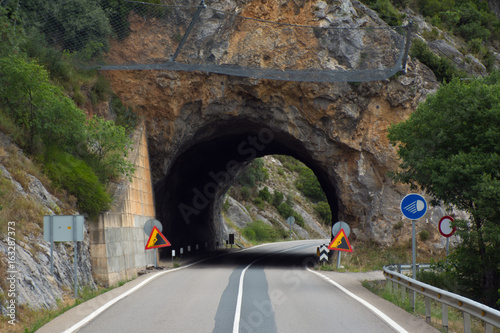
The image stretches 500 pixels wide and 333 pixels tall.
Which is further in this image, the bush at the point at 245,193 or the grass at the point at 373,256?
the bush at the point at 245,193

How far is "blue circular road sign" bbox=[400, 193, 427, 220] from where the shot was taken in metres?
11.0

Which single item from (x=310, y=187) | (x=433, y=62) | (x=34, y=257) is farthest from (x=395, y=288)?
(x=310, y=187)

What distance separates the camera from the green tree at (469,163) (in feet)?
46.4

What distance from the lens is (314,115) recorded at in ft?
84.2

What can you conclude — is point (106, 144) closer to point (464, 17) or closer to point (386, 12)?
point (386, 12)

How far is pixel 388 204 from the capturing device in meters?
25.4

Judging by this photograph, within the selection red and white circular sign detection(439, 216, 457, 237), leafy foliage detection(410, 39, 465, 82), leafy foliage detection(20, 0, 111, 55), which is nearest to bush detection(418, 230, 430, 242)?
leafy foliage detection(410, 39, 465, 82)

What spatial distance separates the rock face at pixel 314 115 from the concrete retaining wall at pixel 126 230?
81.2 inches

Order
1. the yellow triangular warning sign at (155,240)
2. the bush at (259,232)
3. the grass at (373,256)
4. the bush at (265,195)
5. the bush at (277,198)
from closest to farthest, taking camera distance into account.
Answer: the yellow triangular warning sign at (155,240)
the grass at (373,256)
the bush at (259,232)
the bush at (265,195)
the bush at (277,198)

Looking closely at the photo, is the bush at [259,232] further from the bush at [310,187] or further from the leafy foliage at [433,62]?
the leafy foliage at [433,62]

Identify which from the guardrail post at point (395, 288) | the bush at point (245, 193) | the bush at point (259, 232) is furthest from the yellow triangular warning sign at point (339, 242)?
the bush at point (245, 193)

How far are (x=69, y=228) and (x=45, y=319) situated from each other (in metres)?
2.65

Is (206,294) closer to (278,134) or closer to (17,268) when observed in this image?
(17,268)

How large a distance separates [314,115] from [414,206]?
15.0 meters
